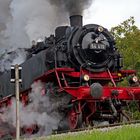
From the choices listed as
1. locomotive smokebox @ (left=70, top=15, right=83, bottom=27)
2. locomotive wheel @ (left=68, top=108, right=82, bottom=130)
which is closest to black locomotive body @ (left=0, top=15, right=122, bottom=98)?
locomotive smokebox @ (left=70, top=15, right=83, bottom=27)

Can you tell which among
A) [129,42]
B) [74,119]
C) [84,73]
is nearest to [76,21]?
[84,73]

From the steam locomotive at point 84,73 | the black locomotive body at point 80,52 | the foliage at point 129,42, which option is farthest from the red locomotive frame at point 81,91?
the foliage at point 129,42

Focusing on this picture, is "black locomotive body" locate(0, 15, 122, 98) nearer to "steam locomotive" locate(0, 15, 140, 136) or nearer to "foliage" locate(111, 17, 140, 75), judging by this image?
"steam locomotive" locate(0, 15, 140, 136)

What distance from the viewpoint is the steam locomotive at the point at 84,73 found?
12711 millimetres

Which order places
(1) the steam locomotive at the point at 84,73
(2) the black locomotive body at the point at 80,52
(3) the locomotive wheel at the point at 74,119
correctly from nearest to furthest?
(3) the locomotive wheel at the point at 74,119 → (1) the steam locomotive at the point at 84,73 → (2) the black locomotive body at the point at 80,52

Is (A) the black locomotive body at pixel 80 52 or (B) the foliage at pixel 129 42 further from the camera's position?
(B) the foliage at pixel 129 42

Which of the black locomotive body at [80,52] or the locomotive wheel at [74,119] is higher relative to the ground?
the black locomotive body at [80,52]

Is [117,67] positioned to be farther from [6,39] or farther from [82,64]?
[6,39]

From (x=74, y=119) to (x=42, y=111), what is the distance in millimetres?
1254

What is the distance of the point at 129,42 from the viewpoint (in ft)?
97.5

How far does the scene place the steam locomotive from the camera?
41.7 ft

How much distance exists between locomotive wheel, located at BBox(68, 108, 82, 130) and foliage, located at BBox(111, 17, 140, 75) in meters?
16.0

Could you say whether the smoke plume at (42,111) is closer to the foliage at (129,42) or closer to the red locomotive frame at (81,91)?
the red locomotive frame at (81,91)

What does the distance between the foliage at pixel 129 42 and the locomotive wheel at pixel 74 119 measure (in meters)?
16.0
